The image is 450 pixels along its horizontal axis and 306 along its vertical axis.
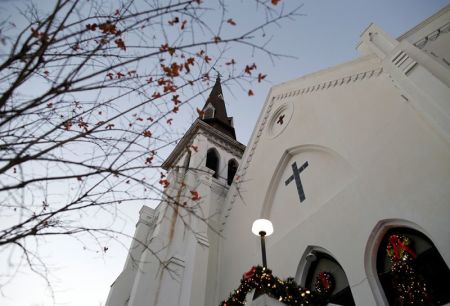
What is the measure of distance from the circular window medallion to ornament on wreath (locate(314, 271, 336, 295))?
5.29m

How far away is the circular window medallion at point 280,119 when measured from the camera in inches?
415

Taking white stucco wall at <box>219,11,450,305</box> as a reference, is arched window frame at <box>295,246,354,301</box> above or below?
below

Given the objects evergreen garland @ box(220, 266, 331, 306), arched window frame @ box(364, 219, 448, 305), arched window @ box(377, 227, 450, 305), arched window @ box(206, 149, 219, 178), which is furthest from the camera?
arched window @ box(206, 149, 219, 178)

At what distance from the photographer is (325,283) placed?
6.45 meters

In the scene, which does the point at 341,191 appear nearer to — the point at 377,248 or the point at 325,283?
the point at 377,248

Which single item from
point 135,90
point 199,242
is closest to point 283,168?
point 199,242

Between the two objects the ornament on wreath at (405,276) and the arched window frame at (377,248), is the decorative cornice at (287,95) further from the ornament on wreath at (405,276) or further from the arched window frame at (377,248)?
the ornament on wreath at (405,276)

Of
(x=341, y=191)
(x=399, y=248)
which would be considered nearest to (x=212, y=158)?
(x=341, y=191)

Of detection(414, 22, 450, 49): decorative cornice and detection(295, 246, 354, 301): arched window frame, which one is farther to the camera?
→ detection(295, 246, 354, 301): arched window frame

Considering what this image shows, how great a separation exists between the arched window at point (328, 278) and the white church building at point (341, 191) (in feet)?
0.09

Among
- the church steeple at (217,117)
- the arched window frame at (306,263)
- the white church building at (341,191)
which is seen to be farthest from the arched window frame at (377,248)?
the church steeple at (217,117)

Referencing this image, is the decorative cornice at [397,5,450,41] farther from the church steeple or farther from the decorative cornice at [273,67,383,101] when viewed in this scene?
the church steeple

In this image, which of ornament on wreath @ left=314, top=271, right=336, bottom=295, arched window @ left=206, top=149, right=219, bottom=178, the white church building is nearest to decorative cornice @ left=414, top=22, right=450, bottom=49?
the white church building

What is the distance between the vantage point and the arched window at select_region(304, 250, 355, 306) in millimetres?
5938
